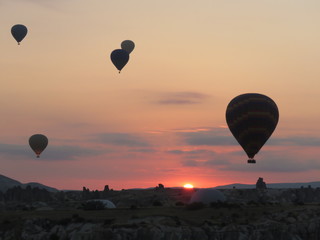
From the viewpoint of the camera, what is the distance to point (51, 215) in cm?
11306

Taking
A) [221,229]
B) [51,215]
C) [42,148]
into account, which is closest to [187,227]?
[221,229]

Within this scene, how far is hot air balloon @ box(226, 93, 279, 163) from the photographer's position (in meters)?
115

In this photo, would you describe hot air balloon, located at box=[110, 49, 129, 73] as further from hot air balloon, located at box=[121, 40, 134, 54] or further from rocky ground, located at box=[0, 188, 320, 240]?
rocky ground, located at box=[0, 188, 320, 240]

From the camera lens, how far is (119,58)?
14000 centimetres

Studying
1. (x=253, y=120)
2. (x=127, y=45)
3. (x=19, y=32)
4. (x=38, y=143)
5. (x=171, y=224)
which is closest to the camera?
(x=171, y=224)

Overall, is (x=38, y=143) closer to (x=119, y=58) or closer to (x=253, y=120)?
(x=119, y=58)

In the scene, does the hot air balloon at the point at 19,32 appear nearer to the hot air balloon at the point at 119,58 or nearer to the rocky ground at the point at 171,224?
the hot air balloon at the point at 119,58

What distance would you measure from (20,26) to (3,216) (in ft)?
159

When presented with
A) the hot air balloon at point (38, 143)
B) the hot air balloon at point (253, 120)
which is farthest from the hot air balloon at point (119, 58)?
the hot air balloon at point (253, 120)

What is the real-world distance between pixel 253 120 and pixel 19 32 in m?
60.4

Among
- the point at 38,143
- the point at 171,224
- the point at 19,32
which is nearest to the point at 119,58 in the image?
the point at 19,32

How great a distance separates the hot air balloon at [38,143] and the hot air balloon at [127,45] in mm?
30372

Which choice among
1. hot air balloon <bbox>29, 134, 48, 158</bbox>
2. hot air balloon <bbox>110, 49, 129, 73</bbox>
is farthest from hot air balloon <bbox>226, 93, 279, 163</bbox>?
hot air balloon <bbox>29, 134, 48, 158</bbox>

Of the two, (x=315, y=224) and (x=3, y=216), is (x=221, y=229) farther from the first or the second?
(x=3, y=216)
